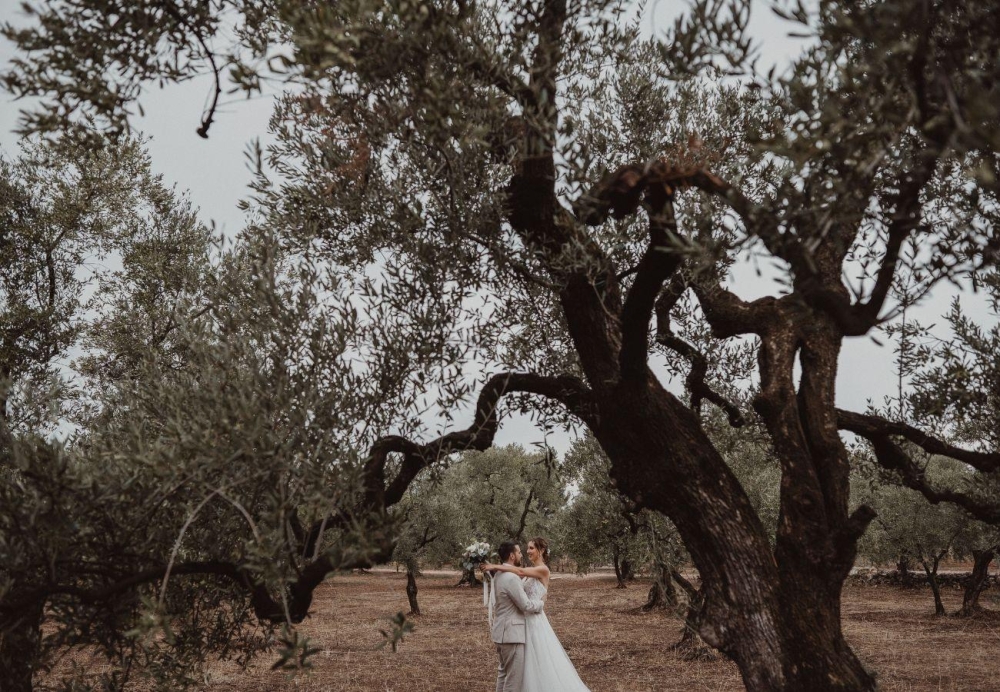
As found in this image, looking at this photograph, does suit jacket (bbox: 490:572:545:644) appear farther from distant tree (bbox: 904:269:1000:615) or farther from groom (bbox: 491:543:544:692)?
distant tree (bbox: 904:269:1000:615)

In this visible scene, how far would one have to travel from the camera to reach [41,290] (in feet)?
44.3

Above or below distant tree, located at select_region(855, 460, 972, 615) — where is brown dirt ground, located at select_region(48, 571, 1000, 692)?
below

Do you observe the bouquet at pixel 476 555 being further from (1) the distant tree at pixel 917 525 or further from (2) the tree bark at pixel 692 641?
(1) the distant tree at pixel 917 525

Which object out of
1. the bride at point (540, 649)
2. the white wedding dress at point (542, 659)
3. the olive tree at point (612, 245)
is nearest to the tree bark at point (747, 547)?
the olive tree at point (612, 245)

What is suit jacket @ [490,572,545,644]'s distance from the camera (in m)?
11.8

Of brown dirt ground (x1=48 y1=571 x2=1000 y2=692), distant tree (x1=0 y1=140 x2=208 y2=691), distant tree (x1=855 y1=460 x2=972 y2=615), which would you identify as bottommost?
brown dirt ground (x1=48 y1=571 x2=1000 y2=692)

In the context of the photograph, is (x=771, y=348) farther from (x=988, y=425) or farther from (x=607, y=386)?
(x=988, y=425)

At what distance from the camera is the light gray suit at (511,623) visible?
38.7 feet

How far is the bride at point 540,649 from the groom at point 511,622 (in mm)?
124

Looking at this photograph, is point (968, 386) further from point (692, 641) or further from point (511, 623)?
point (692, 641)

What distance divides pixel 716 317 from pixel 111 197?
40.5ft

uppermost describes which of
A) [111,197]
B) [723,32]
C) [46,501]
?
[111,197]

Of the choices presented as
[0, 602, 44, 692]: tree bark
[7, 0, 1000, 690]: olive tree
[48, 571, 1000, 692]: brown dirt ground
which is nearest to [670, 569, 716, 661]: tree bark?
[48, 571, 1000, 692]: brown dirt ground

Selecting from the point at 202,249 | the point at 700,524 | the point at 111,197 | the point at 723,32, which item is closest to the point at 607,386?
the point at 700,524
